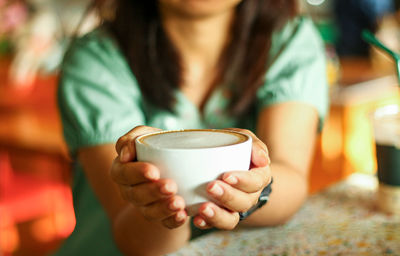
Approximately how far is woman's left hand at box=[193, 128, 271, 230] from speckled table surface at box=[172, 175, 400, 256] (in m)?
0.13

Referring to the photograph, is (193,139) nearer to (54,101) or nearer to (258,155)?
(258,155)

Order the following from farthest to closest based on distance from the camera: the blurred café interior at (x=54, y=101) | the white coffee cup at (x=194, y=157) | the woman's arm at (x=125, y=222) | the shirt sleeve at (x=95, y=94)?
the blurred café interior at (x=54, y=101)
the shirt sleeve at (x=95, y=94)
the woman's arm at (x=125, y=222)
the white coffee cup at (x=194, y=157)

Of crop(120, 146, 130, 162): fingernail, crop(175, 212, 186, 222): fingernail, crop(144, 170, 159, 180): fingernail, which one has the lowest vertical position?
crop(175, 212, 186, 222): fingernail

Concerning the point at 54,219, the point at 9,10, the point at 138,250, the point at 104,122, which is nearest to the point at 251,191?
A: the point at 138,250

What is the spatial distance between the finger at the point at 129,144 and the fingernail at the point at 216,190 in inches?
2.6

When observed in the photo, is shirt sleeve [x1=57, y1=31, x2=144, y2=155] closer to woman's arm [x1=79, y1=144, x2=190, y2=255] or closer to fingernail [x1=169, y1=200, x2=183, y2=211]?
woman's arm [x1=79, y1=144, x2=190, y2=255]

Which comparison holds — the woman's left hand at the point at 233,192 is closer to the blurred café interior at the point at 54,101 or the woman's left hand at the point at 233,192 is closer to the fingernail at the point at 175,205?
the fingernail at the point at 175,205

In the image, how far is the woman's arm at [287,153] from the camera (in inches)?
20.2

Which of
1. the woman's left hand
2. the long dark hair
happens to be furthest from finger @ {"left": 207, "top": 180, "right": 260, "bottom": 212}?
the long dark hair

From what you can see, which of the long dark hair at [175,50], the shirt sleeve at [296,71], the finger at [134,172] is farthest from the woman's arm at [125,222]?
the shirt sleeve at [296,71]

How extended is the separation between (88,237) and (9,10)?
8.10 feet

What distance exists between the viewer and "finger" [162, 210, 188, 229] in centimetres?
30

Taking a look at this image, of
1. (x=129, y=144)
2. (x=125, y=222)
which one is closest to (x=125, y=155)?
(x=129, y=144)

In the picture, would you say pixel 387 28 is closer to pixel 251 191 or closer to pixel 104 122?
pixel 104 122
